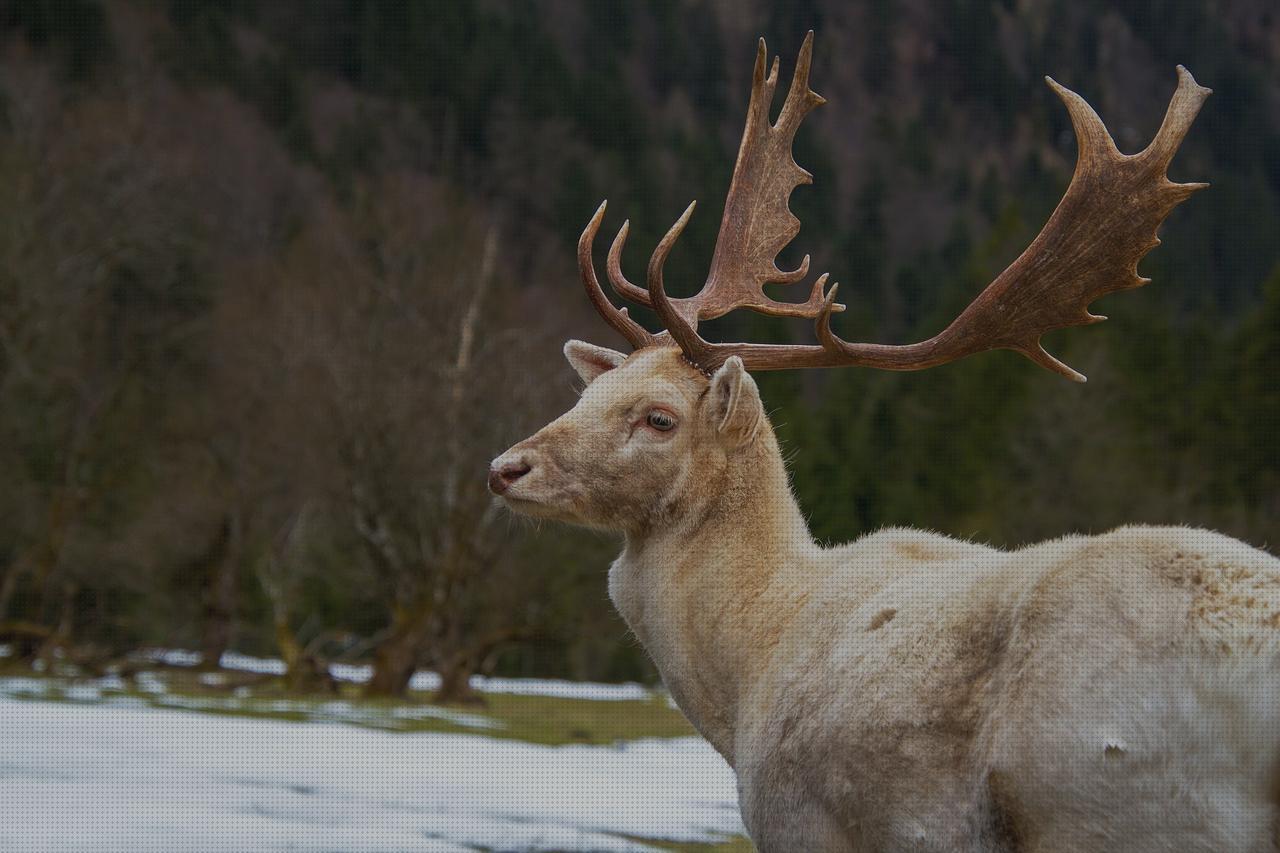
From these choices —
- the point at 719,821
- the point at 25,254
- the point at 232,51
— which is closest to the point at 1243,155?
the point at 232,51

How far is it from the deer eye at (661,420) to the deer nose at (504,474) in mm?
493

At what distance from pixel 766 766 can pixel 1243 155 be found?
105 metres

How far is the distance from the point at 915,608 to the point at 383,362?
57.8 feet

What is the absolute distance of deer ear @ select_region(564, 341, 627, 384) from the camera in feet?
19.0

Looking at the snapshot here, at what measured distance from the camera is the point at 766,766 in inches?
166

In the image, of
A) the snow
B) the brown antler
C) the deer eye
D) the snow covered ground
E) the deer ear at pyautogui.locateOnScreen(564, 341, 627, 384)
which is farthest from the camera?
the snow covered ground

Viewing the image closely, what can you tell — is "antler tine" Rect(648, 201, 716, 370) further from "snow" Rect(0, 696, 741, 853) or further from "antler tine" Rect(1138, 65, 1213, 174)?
"snow" Rect(0, 696, 741, 853)

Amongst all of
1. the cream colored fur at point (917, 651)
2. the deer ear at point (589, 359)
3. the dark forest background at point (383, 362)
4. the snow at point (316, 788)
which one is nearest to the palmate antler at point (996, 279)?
the deer ear at point (589, 359)

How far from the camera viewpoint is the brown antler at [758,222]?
5918mm

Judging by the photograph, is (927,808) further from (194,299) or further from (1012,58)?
(1012,58)

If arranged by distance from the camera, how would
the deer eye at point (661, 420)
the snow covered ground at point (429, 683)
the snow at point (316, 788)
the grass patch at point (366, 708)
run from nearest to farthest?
the deer eye at point (661, 420)
the snow at point (316, 788)
the grass patch at point (366, 708)
the snow covered ground at point (429, 683)

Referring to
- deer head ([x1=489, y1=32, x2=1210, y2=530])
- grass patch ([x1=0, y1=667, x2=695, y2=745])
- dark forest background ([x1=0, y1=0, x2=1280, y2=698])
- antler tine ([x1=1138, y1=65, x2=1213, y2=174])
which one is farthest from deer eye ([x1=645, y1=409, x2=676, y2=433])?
dark forest background ([x1=0, y1=0, x2=1280, y2=698])

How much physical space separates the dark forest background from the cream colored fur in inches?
483

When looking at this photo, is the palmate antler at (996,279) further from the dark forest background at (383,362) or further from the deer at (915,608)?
the dark forest background at (383,362)
